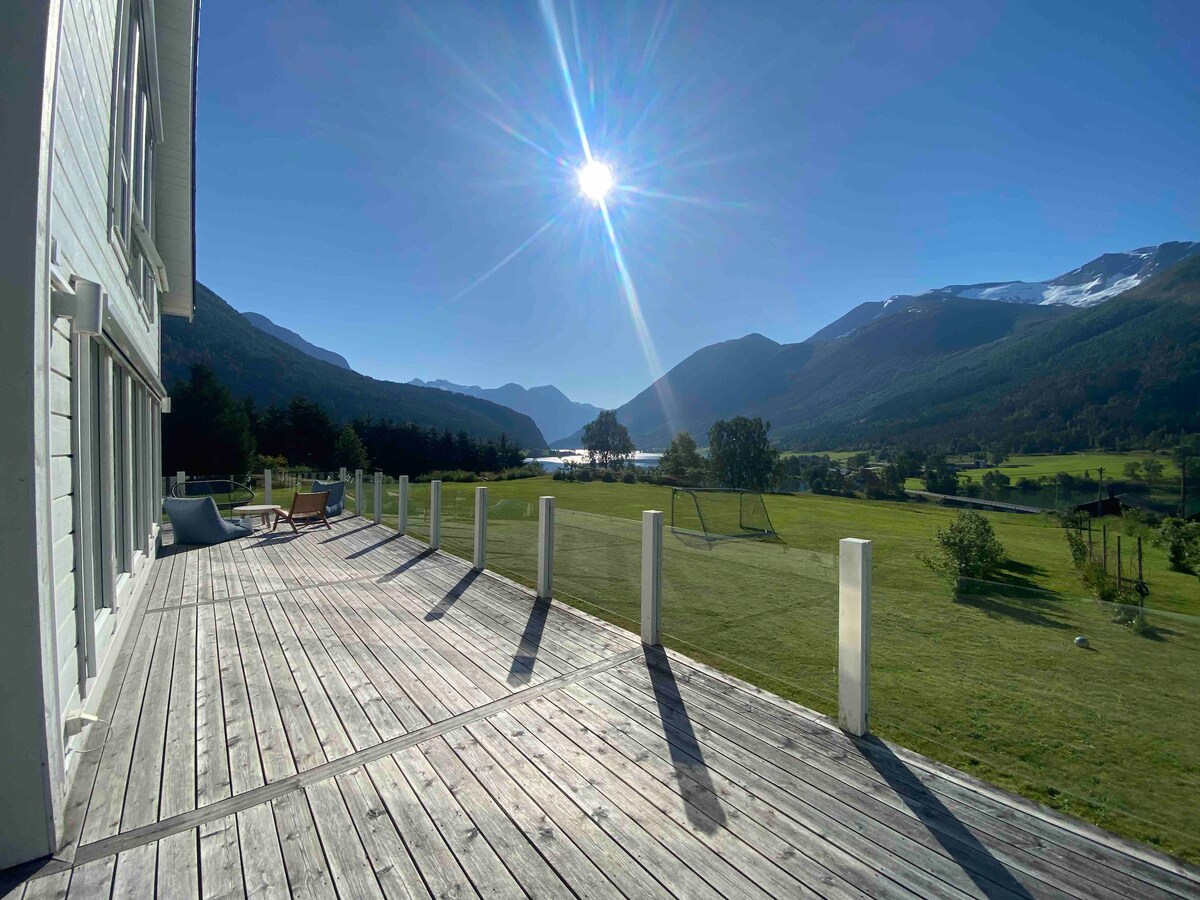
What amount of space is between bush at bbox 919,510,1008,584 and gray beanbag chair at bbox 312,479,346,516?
10.9 meters

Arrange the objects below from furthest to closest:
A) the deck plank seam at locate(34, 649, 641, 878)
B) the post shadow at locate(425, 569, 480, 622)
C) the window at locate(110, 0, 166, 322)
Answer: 1. the post shadow at locate(425, 569, 480, 622)
2. the window at locate(110, 0, 166, 322)
3. the deck plank seam at locate(34, 649, 641, 878)

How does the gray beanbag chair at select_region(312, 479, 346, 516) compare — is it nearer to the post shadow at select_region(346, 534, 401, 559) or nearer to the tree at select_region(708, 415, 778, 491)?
the post shadow at select_region(346, 534, 401, 559)

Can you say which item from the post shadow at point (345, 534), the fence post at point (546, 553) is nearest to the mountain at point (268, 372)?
the post shadow at point (345, 534)

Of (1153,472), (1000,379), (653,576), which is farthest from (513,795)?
(1000,379)

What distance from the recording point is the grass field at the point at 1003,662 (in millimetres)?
1932

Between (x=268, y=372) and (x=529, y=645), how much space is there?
8132cm

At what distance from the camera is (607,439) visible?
248 ft

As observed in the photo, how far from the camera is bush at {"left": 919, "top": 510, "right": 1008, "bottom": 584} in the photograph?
153 inches

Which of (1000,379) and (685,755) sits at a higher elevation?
(1000,379)

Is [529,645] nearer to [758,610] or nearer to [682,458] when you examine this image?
[758,610]

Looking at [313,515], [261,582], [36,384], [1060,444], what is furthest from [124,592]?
[1060,444]

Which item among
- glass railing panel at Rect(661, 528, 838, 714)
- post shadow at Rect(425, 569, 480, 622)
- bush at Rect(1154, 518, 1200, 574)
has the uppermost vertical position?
bush at Rect(1154, 518, 1200, 574)

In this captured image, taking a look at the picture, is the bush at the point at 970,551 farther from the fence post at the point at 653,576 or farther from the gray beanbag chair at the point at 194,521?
the gray beanbag chair at the point at 194,521

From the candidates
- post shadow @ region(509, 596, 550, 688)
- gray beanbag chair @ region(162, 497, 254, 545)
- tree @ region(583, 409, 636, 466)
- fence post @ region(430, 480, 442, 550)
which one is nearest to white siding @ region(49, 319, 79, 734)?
post shadow @ region(509, 596, 550, 688)
